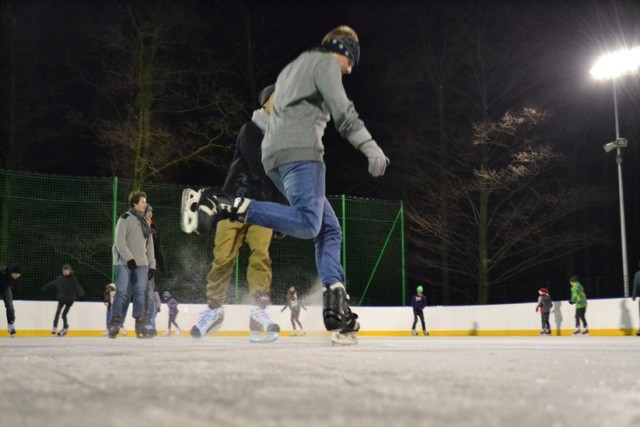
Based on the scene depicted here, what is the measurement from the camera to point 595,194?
23.2m

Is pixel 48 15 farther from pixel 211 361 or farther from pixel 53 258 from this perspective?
pixel 211 361

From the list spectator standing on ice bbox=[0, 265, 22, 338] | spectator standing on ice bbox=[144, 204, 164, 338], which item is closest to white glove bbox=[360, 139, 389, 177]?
spectator standing on ice bbox=[144, 204, 164, 338]

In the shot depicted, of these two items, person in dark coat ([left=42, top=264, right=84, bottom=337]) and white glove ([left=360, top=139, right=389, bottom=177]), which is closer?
white glove ([left=360, top=139, right=389, bottom=177])

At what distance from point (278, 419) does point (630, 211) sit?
31104 millimetres

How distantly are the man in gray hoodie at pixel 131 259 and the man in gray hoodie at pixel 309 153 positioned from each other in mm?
3723

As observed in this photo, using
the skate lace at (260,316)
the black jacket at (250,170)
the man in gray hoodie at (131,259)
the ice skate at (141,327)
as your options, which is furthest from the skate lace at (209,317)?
the ice skate at (141,327)

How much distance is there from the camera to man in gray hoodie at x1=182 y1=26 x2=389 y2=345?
3.80 metres

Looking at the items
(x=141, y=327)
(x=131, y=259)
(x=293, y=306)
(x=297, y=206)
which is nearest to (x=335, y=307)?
(x=297, y=206)

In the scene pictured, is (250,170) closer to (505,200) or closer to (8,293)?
(8,293)

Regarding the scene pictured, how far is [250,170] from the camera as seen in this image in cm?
530

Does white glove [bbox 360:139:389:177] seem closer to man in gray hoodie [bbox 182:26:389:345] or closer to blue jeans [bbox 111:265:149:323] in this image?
man in gray hoodie [bbox 182:26:389:345]

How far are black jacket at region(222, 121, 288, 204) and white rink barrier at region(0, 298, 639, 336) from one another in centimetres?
990

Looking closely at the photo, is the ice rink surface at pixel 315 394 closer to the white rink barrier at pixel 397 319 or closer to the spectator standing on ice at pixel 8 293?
the spectator standing on ice at pixel 8 293

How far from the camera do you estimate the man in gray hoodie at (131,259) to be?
7.45 metres
